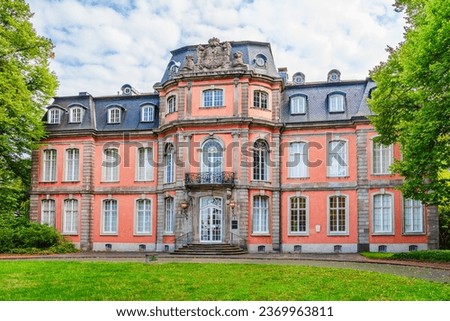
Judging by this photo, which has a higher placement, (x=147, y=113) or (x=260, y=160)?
(x=147, y=113)

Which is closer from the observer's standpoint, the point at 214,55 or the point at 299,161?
the point at 214,55

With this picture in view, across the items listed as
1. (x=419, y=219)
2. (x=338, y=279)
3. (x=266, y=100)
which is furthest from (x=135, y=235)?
(x=338, y=279)

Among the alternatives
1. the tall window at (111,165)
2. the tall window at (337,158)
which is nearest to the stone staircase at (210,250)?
the tall window at (337,158)

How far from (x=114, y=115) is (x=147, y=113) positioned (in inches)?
84.9

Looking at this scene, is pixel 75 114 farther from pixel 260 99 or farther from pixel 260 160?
pixel 260 160

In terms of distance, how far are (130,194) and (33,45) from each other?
981 cm

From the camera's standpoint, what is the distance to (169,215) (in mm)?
29250

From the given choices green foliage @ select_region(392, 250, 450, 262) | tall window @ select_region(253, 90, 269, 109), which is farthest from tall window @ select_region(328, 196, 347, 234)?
green foliage @ select_region(392, 250, 450, 262)

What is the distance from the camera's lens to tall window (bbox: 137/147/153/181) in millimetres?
30375

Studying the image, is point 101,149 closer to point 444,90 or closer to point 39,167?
point 39,167

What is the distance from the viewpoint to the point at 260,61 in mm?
29312

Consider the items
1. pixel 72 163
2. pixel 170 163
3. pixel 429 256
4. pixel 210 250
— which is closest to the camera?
pixel 429 256

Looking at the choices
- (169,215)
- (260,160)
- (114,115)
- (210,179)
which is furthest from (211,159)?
(114,115)

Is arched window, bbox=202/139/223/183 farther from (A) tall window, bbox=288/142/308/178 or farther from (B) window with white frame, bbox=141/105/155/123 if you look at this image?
(B) window with white frame, bbox=141/105/155/123
